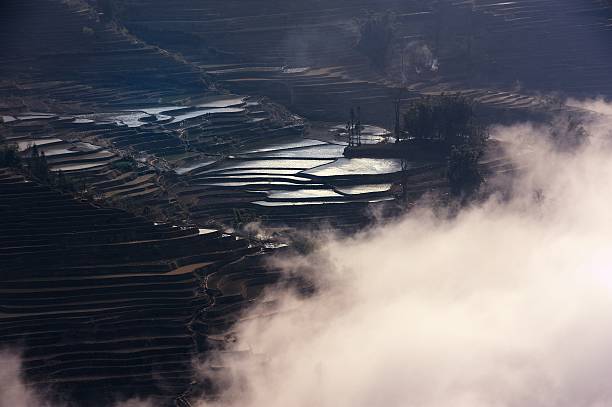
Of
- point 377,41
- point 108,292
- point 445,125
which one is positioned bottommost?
point 108,292

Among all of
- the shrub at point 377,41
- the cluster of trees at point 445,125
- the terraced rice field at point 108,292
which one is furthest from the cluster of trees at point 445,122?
the terraced rice field at point 108,292

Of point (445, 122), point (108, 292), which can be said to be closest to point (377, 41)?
point (445, 122)

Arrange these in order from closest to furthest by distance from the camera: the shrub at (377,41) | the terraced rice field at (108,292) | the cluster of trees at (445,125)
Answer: the terraced rice field at (108,292)
the cluster of trees at (445,125)
the shrub at (377,41)

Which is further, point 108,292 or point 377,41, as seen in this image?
point 377,41

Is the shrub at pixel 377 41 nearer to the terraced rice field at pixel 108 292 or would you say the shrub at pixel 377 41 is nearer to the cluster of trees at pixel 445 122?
the cluster of trees at pixel 445 122

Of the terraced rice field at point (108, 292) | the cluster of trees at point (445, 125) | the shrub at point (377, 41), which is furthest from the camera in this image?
the shrub at point (377, 41)

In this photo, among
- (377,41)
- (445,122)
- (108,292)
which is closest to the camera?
(108,292)

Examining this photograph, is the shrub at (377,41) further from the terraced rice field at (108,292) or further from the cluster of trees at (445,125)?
the terraced rice field at (108,292)

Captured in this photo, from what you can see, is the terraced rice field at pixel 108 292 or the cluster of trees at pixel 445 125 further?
the cluster of trees at pixel 445 125

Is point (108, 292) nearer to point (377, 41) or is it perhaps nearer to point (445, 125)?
point (445, 125)

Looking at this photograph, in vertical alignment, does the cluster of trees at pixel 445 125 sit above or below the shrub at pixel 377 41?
below

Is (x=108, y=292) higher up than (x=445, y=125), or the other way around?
(x=445, y=125)

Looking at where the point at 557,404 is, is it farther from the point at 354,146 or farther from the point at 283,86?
the point at 283,86
